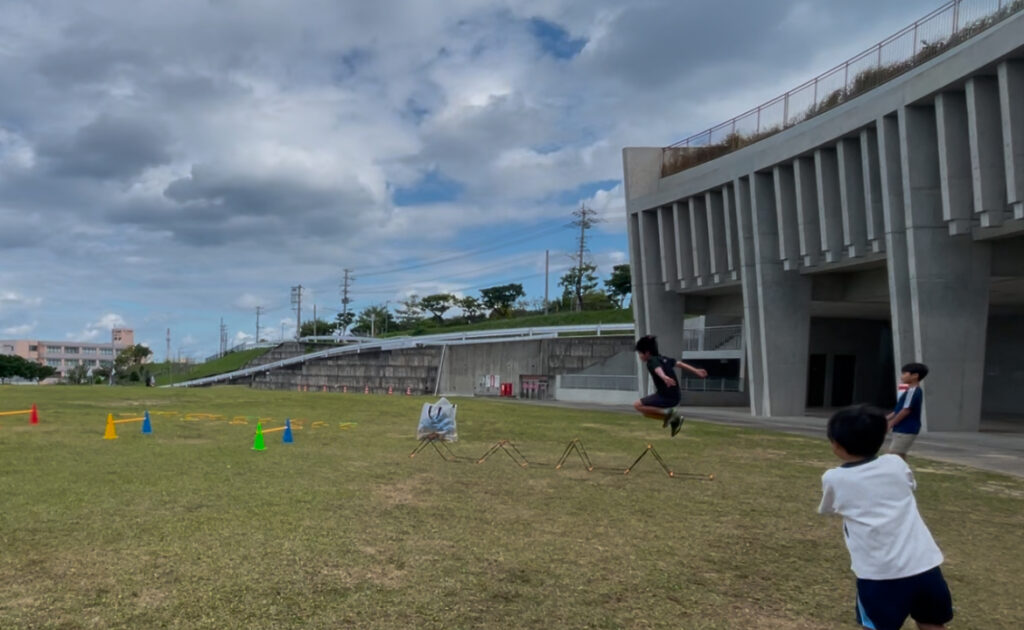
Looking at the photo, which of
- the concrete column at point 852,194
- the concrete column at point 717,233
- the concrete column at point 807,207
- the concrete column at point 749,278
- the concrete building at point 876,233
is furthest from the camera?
the concrete column at point 717,233

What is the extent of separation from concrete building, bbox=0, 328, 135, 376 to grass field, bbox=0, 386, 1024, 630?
164 metres

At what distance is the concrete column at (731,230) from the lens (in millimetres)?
31391

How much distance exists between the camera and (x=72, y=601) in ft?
15.3

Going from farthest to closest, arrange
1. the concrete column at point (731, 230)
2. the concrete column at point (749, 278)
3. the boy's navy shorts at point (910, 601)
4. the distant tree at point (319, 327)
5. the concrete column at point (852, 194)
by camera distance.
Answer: the distant tree at point (319, 327)
the concrete column at point (731, 230)
the concrete column at point (749, 278)
the concrete column at point (852, 194)
the boy's navy shorts at point (910, 601)

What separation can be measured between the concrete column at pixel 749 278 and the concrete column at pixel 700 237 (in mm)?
2887

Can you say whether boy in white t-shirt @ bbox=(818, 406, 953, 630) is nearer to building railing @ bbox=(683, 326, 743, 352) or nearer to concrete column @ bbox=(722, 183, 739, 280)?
concrete column @ bbox=(722, 183, 739, 280)

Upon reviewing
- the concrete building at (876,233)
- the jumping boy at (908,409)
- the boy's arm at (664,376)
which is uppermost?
the concrete building at (876,233)

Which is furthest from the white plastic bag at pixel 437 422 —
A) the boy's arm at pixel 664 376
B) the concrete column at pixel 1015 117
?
the concrete column at pixel 1015 117

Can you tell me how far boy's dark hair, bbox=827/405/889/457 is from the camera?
331cm

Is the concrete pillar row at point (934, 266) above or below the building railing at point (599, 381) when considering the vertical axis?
above

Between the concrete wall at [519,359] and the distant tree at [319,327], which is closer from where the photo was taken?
the concrete wall at [519,359]

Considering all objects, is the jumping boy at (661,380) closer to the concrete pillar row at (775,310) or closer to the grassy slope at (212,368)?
the concrete pillar row at (775,310)

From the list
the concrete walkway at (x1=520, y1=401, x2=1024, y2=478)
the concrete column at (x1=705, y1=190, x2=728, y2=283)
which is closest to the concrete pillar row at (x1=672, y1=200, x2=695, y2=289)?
the concrete column at (x1=705, y1=190, x2=728, y2=283)

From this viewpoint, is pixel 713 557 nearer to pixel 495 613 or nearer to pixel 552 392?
pixel 495 613
